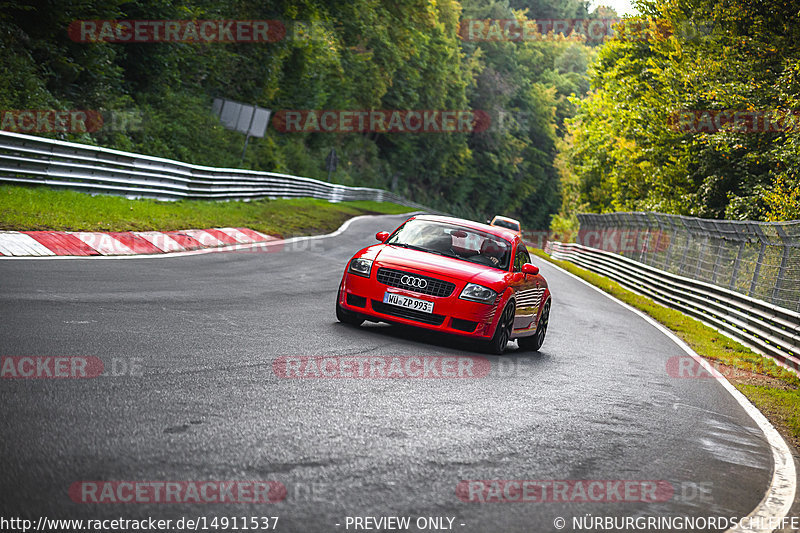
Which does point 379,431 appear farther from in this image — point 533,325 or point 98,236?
point 98,236

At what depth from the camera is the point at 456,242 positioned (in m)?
10.7

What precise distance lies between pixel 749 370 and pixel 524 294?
4278 millimetres

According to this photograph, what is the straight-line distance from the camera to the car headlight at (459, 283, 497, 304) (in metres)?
9.55

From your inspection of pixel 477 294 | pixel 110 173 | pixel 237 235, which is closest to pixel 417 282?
pixel 477 294

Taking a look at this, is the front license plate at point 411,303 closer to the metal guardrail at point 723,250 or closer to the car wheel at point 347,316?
the car wheel at point 347,316

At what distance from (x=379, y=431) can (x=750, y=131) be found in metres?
26.2

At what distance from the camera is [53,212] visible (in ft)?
48.1

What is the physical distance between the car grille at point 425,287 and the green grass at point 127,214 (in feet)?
19.8

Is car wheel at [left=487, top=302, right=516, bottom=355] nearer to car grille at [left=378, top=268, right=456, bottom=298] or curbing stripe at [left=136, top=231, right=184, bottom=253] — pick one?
car grille at [left=378, top=268, right=456, bottom=298]

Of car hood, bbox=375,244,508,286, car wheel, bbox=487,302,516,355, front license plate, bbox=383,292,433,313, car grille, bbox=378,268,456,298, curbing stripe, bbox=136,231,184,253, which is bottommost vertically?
curbing stripe, bbox=136,231,184,253

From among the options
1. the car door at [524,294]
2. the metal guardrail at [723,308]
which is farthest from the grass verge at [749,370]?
the car door at [524,294]

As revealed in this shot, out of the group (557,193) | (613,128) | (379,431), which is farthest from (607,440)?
(557,193)

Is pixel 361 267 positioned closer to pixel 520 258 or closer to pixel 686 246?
pixel 520 258

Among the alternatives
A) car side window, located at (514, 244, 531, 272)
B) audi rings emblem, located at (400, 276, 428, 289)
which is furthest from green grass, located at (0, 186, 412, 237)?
car side window, located at (514, 244, 531, 272)
